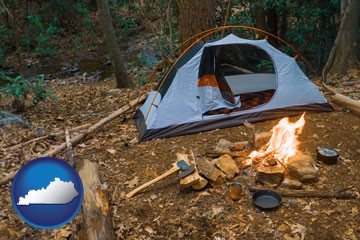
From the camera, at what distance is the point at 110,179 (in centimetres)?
404

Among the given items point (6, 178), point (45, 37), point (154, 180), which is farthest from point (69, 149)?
point (45, 37)

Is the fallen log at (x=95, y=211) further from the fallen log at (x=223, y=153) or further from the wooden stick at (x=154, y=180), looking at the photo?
the fallen log at (x=223, y=153)

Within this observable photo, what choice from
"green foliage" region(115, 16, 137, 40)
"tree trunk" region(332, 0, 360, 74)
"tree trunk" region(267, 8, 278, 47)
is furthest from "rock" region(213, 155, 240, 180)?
"green foliage" region(115, 16, 137, 40)

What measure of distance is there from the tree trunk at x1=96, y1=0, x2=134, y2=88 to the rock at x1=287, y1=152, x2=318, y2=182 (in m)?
5.29

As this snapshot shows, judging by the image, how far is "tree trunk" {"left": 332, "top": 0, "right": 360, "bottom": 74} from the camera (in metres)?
6.35

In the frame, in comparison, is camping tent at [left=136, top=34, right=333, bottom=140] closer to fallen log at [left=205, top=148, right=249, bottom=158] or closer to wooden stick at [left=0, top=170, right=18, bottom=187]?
fallen log at [left=205, top=148, right=249, bottom=158]

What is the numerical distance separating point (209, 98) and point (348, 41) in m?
3.53

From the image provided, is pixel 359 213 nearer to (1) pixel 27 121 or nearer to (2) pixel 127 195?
(2) pixel 127 195

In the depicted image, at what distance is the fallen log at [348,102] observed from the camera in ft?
16.4

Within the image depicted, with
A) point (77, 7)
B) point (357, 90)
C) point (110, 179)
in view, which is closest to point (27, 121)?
point (110, 179)

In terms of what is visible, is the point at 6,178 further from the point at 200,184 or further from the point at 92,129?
the point at 200,184

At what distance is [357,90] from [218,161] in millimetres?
3598

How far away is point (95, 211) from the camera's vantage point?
3.15m

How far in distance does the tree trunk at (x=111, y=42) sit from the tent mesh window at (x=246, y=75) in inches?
97.1
